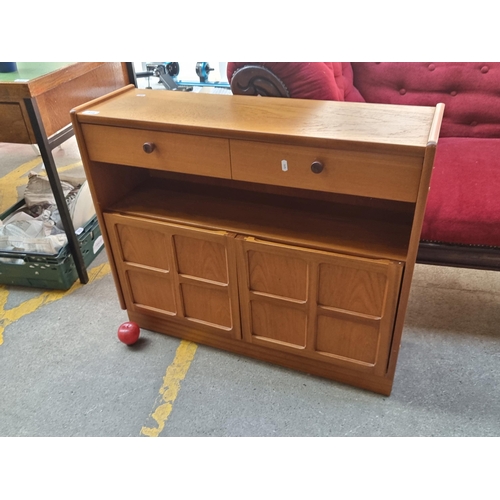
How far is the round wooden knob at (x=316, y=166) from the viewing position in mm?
1080

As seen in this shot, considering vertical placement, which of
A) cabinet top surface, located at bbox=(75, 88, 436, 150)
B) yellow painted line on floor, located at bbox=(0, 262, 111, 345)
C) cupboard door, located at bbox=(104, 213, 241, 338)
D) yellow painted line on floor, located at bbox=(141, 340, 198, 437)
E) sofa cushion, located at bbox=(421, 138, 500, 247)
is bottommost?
yellow painted line on floor, located at bbox=(141, 340, 198, 437)

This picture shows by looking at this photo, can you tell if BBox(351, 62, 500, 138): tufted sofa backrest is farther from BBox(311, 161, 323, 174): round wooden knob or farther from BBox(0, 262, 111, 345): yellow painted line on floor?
BBox(0, 262, 111, 345): yellow painted line on floor

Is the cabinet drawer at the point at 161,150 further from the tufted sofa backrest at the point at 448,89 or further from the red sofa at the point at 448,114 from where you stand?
the tufted sofa backrest at the point at 448,89

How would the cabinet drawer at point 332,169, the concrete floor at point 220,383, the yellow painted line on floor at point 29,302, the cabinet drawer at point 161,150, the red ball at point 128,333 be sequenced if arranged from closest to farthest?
the cabinet drawer at point 332,169, the cabinet drawer at point 161,150, the concrete floor at point 220,383, the red ball at point 128,333, the yellow painted line on floor at point 29,302

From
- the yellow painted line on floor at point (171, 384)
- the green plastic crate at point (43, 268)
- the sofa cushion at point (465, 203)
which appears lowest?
the yellow painted line on floor at point (171, 384)

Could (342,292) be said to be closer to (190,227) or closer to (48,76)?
(190,227)

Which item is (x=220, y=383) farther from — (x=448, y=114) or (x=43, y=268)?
(x=448, y=114)

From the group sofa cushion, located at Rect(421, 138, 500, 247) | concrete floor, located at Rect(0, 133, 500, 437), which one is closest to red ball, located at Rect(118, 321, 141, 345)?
concrete floor, located at Rect(0, 133, 500, 437)

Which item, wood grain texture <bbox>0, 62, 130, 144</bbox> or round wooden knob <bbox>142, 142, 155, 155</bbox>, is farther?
wood grain texture <bbox>0, 62, 130, 144</bbox>

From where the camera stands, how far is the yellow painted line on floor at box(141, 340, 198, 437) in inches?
53.4

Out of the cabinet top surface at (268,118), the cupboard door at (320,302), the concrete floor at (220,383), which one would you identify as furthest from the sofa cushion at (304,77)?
the concrete floor at (220,383)

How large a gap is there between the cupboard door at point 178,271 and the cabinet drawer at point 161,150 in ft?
0.61

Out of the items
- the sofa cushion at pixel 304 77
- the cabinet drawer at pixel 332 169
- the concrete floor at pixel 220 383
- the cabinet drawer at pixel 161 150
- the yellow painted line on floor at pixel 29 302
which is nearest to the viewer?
the cabinet drawer at pixel 332 169

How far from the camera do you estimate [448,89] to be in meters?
1.84
